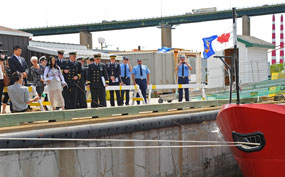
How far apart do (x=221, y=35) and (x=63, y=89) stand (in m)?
3.52

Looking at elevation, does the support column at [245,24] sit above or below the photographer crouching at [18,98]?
above

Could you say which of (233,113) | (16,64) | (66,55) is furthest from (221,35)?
(66,55)

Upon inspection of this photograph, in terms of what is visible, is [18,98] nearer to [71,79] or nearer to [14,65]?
[14,65]

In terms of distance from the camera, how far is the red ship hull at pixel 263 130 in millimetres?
6547

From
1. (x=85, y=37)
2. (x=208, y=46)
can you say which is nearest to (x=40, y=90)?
(x=208, y=46)

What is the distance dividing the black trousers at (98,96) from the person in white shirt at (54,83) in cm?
130

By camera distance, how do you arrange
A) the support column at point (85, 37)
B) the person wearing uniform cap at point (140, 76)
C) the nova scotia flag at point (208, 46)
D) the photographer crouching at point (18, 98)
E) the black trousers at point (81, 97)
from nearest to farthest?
the photographer crouching at point (18, 98) < the nova scotia flag at point (208, 46) < the black trousers at point (81, 97) < the person wearing uniform cap at point (140, 76) < the support column at point (85, 37)

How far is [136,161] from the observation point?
23.8ft

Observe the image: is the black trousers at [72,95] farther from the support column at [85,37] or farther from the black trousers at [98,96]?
the support column at [85,37]

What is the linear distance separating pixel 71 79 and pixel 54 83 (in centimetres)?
68

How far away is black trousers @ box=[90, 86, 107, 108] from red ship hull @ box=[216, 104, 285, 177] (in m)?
3.31

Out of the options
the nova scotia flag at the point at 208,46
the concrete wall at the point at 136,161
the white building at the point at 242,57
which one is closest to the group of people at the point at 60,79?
the concrete wall at the point at 136,161

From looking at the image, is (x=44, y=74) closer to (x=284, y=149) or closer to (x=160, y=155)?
(x=160, y=155)

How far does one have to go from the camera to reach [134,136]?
7.12 meters
